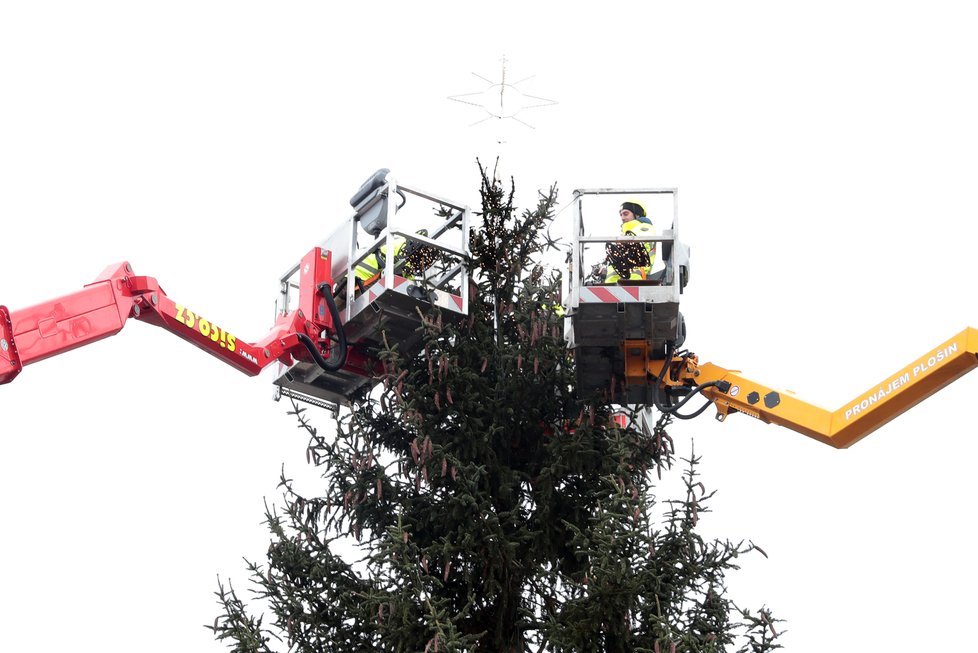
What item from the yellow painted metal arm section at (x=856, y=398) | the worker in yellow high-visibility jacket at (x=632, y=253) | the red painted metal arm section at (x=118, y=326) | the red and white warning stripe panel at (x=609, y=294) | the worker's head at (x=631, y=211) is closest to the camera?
the red painted metal arm section at (x=118, y=326)

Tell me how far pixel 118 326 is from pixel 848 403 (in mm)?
7840

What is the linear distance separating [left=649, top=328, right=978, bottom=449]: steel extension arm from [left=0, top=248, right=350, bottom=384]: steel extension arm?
160 inches

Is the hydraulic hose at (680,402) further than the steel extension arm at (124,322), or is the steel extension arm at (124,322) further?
→ the hydraulic hose at (680,402)

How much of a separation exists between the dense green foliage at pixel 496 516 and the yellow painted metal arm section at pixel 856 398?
3.24 ft

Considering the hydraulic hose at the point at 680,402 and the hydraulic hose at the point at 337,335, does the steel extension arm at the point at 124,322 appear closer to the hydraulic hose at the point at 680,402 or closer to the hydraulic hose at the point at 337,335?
the hydraulic hose at the point at 337,335

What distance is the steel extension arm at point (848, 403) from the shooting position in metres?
15.9

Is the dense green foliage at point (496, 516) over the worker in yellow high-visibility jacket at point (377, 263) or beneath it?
beneath

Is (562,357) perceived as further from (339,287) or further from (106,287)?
(106,287)

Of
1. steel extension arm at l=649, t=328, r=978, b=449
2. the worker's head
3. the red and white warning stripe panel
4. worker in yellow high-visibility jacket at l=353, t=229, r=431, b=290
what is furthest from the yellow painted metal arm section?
worker in yellow high-visibility jacket at l=353, t=229, r=431, b=290

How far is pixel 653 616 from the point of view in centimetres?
1536

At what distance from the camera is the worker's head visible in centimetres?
1703

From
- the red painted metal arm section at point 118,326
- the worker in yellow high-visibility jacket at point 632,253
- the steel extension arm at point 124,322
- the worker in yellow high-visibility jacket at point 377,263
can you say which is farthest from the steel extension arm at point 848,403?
the red painted metal arm section at point 118,326

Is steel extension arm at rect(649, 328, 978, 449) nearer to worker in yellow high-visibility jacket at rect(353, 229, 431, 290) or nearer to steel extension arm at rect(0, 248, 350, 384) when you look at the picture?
worker in yellow high-visibility jacket at rect(353, 229, 431, 290)

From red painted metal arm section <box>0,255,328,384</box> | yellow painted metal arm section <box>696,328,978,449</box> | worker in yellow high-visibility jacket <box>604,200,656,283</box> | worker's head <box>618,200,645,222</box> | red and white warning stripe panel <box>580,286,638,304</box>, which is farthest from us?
worker's head <box>618,200,645,222</box>
